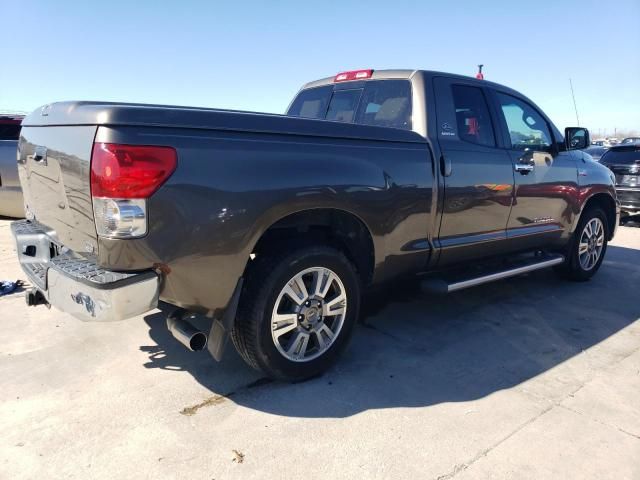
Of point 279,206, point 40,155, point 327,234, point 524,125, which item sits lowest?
point 327,234

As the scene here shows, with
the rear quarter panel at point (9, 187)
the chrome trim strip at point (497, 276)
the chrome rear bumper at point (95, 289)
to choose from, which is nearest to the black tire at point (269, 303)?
the chrome rear bumper at point (95, 289)

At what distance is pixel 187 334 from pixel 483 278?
7.71ft

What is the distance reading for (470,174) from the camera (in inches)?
150

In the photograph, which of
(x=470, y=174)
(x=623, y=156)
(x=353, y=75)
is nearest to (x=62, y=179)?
(x=353, y=75)

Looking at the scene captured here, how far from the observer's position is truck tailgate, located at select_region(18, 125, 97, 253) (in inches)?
95.1

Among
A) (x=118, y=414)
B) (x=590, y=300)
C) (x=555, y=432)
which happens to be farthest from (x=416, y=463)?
(x=590, y=300)

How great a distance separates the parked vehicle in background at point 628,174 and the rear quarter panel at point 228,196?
27.1 ft

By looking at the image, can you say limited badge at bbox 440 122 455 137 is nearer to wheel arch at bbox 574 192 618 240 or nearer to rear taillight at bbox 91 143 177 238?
rear taillight at bbox 91 143 177 238

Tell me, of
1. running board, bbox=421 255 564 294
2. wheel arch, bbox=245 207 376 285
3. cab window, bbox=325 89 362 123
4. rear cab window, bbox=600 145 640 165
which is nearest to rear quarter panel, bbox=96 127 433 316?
Result: wheel arch, bbox=245 207 376 285

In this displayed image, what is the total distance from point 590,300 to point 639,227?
5877mm

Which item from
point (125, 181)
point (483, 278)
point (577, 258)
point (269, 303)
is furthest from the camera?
point (577, 258)

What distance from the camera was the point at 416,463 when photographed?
2.35 meters

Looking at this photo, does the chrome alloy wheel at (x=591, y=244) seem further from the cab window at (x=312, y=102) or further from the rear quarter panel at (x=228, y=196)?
the rear quarter panel at (x=228, y=196)

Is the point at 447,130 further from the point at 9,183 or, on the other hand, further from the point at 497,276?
the point at 9,183
